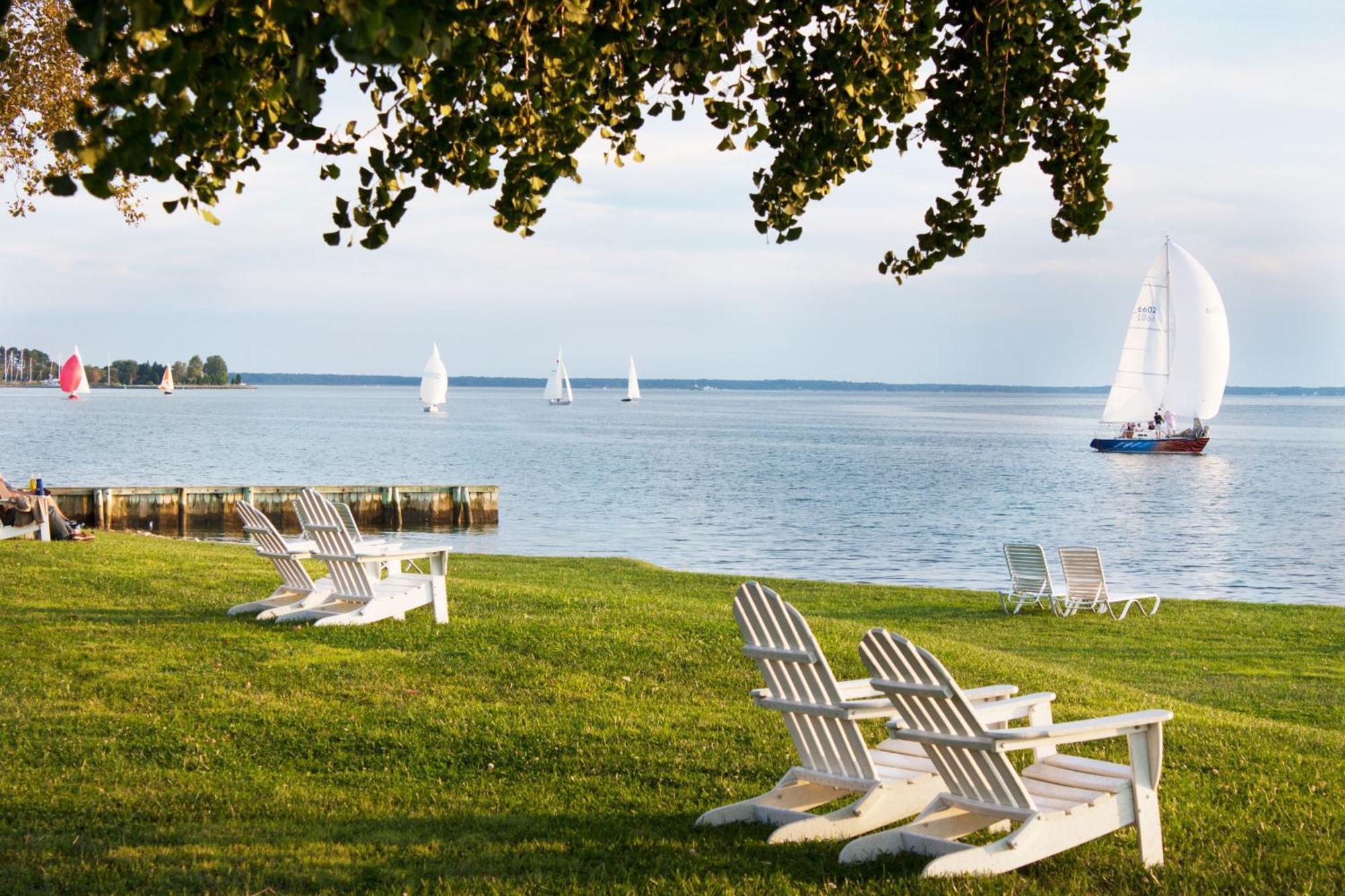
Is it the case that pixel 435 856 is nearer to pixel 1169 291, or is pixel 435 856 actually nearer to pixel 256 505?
pixel 256 505

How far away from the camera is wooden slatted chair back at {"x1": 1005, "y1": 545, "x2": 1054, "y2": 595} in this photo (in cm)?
1822

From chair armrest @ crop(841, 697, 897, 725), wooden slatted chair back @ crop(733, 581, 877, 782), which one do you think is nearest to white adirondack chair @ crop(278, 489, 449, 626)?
wooden slatted chair back @ crop(733, 581, 877, 782)

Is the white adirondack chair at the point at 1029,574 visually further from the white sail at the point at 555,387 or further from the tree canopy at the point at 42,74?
the white sail at the point at 555,387

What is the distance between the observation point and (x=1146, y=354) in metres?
66.6

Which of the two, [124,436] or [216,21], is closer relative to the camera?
[216,21]

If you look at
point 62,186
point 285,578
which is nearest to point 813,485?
point 285,578

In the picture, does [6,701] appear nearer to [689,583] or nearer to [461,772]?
[461,772]

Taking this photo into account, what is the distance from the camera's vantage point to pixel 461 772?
739cm

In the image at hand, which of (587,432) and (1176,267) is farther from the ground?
(1176,267)

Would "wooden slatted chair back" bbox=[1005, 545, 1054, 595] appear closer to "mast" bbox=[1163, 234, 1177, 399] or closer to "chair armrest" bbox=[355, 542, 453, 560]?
"chair armrest" bbox=[355, 542, 453, 560]

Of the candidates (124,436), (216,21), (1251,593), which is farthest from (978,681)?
(124,436)

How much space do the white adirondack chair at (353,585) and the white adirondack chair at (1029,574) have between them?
893 cm

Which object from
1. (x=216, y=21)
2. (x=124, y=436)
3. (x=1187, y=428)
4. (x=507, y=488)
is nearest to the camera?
(x=216, y=21)

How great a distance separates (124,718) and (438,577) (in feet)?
13.5
